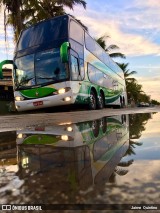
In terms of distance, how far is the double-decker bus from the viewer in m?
10.9

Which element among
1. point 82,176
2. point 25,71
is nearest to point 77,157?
point 82,176

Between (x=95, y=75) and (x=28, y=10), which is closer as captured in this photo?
(x=95, y=75)

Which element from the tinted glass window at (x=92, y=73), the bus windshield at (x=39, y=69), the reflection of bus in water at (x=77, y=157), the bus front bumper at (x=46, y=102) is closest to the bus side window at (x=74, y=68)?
the bus windshield at (x=39, y=69)

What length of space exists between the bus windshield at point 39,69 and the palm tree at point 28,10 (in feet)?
24.7

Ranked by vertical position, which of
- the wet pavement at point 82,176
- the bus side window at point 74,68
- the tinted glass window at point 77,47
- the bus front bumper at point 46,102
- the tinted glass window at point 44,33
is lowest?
the wet pavement at point 82,176

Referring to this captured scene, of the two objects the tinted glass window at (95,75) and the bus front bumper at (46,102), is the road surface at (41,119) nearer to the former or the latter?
the bus front bumper at (46,102)

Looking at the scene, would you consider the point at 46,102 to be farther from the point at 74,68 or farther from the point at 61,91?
the point at 74,68

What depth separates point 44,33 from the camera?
11781 mm

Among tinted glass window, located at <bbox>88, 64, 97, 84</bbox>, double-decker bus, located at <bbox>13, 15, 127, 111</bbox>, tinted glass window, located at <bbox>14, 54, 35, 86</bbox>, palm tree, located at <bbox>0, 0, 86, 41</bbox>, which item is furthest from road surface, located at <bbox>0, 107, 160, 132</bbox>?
palm tree, located at <bbox>0, 0, 86, 41</bbox>

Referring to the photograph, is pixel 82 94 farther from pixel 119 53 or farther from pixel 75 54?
pixel 119 53

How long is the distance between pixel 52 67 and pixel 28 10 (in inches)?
437

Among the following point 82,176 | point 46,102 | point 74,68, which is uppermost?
point 74,68

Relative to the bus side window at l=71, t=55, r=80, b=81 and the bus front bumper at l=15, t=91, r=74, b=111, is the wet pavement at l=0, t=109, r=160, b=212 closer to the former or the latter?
the bus front bumper at l=15, t=91, r=74, b=111

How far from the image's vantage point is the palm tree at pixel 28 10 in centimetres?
1873
